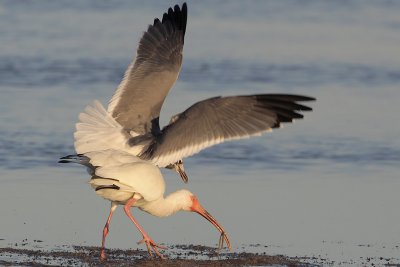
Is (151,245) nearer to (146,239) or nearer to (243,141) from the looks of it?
(146,239)

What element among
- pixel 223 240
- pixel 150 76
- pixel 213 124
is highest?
pixel 150 76

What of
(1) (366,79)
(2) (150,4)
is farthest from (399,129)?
(2) (150,4)

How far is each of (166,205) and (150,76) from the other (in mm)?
1810

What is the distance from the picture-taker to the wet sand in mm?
9891

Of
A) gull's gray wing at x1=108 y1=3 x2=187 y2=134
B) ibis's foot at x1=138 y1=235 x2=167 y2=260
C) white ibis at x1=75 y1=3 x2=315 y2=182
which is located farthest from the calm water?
gull's gray wing at x1=108 y1=3 x2=187 y2=134

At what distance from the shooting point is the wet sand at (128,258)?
32.4 feet

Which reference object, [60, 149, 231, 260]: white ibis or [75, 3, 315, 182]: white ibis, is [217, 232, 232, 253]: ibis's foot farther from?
[75, 3, 315, 182]: white ibis

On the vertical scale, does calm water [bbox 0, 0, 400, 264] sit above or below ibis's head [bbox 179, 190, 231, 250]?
above

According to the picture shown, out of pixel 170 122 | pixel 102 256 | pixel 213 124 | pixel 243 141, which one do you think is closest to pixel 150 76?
pixel 170 122

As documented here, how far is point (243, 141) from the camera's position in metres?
15.1

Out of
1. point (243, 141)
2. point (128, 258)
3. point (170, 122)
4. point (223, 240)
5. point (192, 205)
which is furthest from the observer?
point (243, 141)

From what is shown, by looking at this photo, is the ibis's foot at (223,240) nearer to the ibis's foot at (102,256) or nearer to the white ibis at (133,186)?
the white ibis at (133,186)

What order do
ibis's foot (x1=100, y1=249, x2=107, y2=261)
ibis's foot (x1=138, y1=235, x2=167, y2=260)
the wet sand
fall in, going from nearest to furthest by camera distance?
the wet sand
ibis's foot (x1=100, y1=249, x2=107, y2=261)
ibis's foot (x1=138, y1=235, x2=167, y2=260)

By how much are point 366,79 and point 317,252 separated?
877 centimetres
